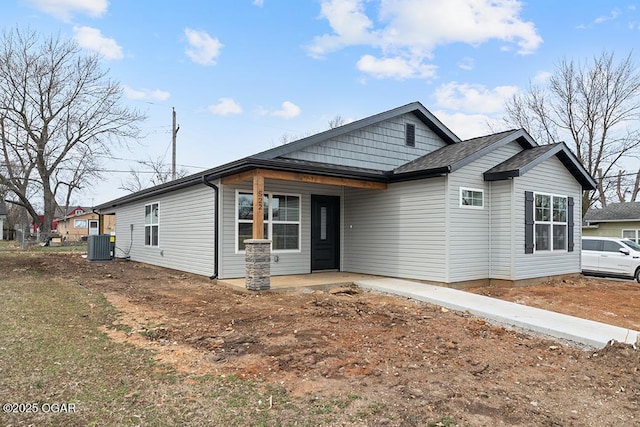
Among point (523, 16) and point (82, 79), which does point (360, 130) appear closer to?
point (523, 16)

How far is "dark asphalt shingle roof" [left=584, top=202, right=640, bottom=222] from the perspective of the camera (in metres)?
20.1

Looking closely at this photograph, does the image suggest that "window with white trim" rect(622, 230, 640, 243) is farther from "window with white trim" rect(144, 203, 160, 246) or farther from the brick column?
"window with white trim" rect(144, 203, 160, 246)

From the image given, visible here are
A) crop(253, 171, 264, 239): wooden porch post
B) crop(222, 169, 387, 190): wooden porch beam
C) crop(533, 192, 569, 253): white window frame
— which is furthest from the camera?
crop(533, 192, 569, 253): white window frame

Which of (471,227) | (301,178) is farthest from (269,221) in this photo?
(471,227)

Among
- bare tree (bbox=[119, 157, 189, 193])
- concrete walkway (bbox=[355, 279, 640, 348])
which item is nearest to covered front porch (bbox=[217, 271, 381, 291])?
concrete walkway (bbox=[355, 279, 640, 348])

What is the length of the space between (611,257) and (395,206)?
318 inches

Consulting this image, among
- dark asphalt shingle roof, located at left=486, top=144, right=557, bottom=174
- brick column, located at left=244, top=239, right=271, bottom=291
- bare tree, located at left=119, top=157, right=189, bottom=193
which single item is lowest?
brick column, located at left=244, top=239, right=271, bottom=291

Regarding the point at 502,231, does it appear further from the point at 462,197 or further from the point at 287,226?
the point at 287,226

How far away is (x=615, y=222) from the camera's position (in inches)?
818

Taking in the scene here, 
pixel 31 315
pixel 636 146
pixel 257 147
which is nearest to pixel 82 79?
pixel 257 147

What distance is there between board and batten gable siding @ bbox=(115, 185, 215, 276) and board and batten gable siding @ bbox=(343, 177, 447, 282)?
3.74 metres

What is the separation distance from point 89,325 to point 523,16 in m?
13.0

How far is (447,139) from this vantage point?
1241cm

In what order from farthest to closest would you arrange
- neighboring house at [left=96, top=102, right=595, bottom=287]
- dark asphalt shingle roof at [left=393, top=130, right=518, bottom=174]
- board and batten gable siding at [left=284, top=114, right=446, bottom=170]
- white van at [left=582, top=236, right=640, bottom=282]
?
1. white van at [left=582, top=236, right=640, bottom=282]
2. board and batten gable siding at [left=284, top=114, right=446, bottom=170]
3. dark asphalt shingle roof at [left=393, top=130, right=518, bottom=174]
4. neighboring house at [left=96, top=102, right=595, bottom=287]
